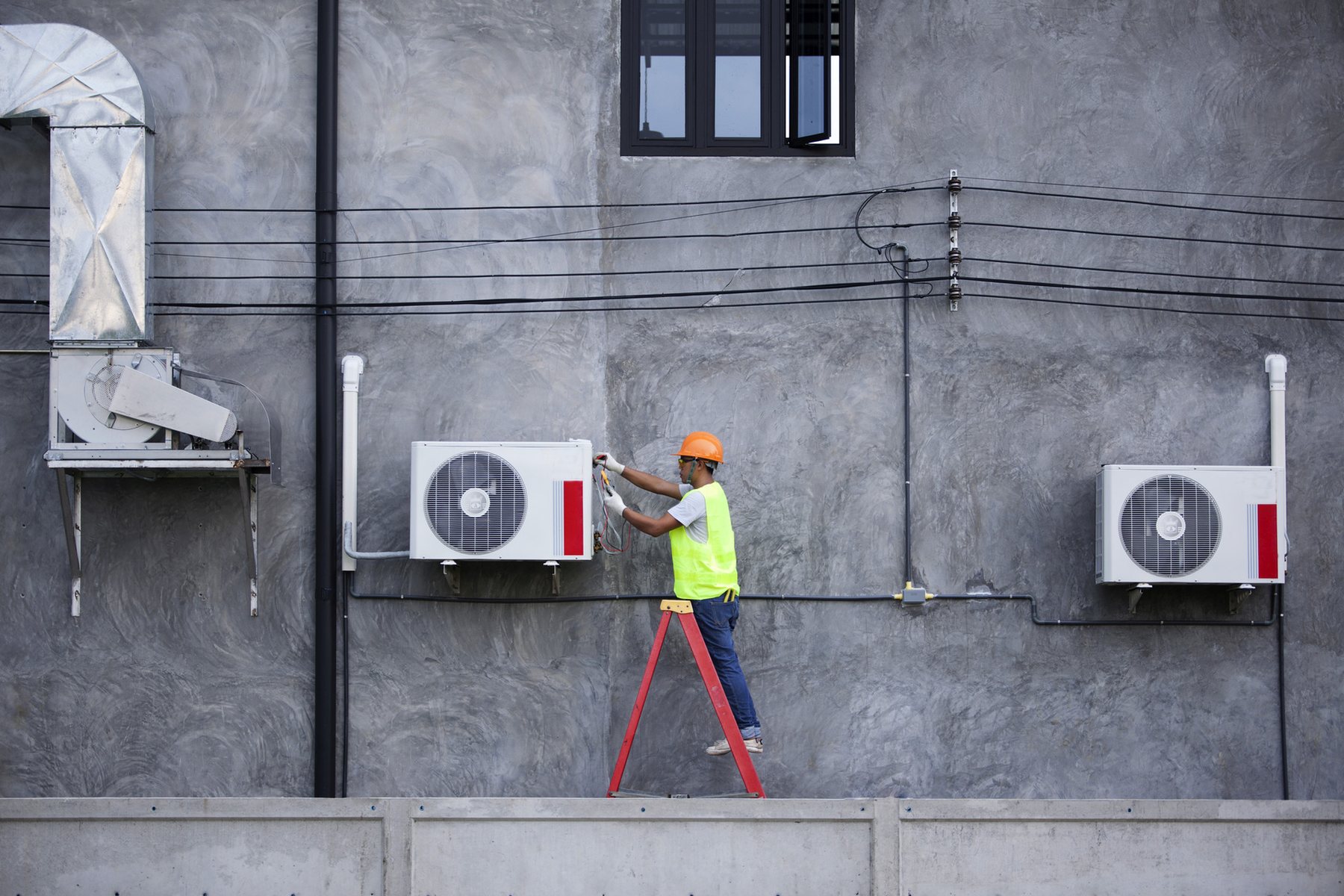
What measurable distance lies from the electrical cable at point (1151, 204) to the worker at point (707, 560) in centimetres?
214

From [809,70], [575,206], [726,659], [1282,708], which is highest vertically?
[809,70]

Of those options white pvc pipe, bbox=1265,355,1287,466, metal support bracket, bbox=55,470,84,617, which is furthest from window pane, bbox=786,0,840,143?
metal support bracket, bbox=55,470,84,617

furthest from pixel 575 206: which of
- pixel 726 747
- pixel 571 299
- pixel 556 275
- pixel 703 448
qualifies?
pixel 726 747

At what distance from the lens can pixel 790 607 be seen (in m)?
6.84

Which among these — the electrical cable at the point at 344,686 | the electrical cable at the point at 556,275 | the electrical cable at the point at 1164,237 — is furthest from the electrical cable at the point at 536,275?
the electrical cable at the point at 344,686

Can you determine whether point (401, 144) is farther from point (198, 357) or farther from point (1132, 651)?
point (1132, 651)

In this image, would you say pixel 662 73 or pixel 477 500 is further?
pixel 662 73

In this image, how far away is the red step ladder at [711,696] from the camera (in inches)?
237

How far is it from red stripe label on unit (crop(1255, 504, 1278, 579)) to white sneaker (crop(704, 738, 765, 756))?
8.44 feet

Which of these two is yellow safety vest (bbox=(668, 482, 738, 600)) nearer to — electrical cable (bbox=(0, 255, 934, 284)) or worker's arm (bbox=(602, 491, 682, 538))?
worker's arm (bbox=(602, 491, 682, 538))

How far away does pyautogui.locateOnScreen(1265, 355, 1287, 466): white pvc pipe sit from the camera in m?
6.84

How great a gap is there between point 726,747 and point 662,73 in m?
3.42

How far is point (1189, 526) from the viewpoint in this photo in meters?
6.50

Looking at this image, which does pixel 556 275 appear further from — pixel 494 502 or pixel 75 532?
pixel 75 532
